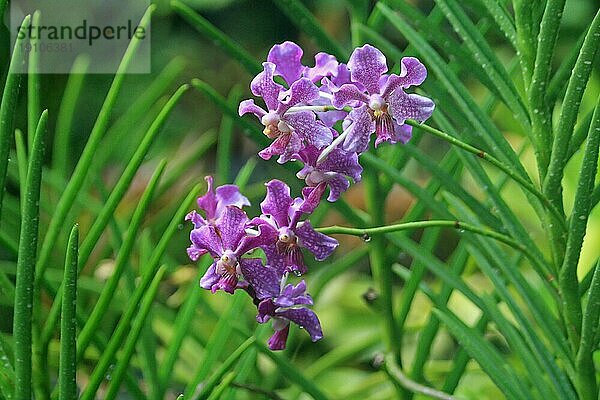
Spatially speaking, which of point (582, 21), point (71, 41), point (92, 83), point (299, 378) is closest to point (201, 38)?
point (92, 83)

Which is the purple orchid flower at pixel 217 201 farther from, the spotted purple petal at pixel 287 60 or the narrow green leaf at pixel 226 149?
the narrow green leaf at pixel 226 149

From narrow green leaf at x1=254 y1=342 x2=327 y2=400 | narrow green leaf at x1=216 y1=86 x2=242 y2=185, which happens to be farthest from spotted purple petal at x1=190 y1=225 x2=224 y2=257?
narrow green leaf at x1=216 y1=86 x2=242 y2=185

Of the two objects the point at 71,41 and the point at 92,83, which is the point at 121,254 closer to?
the point at 71,41

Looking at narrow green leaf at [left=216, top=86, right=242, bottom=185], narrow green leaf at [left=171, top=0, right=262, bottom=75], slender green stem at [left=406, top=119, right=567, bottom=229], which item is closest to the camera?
slender green stem at [left=406, top=119, right=567, bottom=229]

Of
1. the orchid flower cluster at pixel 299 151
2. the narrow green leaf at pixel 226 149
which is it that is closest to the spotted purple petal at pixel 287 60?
the orchid flower cluster at pixel 299 151

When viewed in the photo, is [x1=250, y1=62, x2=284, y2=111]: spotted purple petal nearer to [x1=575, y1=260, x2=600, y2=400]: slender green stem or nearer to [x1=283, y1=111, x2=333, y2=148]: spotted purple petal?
[x1=283, y1=111, x2=333, y2=148]: spotted purple petal
